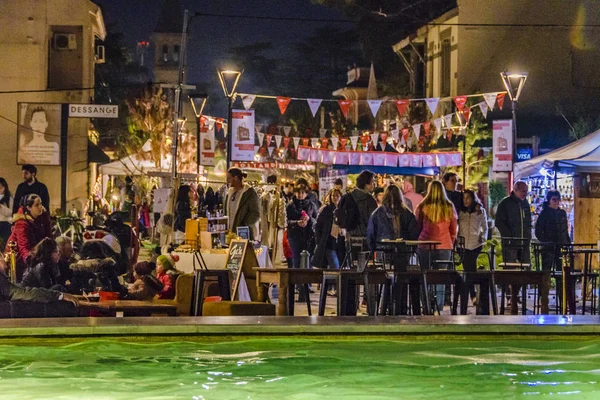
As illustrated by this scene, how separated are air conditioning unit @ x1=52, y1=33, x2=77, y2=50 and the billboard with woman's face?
7745mm

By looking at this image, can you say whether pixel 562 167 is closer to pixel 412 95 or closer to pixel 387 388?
pixel 387 388

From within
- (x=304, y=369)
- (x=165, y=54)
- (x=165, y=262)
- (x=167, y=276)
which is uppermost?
(x=165, y=54)

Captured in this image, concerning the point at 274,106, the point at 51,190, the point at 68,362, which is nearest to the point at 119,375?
the point at 68,362

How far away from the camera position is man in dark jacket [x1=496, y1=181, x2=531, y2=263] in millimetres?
16422

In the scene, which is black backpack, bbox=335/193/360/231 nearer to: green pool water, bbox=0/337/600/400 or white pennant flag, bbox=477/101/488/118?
green pool water, bbox=0/337/600/400

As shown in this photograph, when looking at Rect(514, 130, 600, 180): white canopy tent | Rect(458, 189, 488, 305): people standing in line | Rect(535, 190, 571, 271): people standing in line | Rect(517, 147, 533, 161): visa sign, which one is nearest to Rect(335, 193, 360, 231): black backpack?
Rect(458, 189, 488, 305): people standing in line

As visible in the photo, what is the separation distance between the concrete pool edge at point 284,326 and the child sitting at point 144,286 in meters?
3.12

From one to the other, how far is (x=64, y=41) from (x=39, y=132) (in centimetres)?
850

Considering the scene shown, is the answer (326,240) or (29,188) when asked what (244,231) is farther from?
(29,188)

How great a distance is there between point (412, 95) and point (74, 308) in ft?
128

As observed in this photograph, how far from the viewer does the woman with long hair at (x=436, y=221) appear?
13.9m

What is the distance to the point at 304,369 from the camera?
347 inches

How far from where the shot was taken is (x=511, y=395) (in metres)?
7.80

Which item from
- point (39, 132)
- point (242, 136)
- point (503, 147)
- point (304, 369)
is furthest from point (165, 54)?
point (304, 369)
